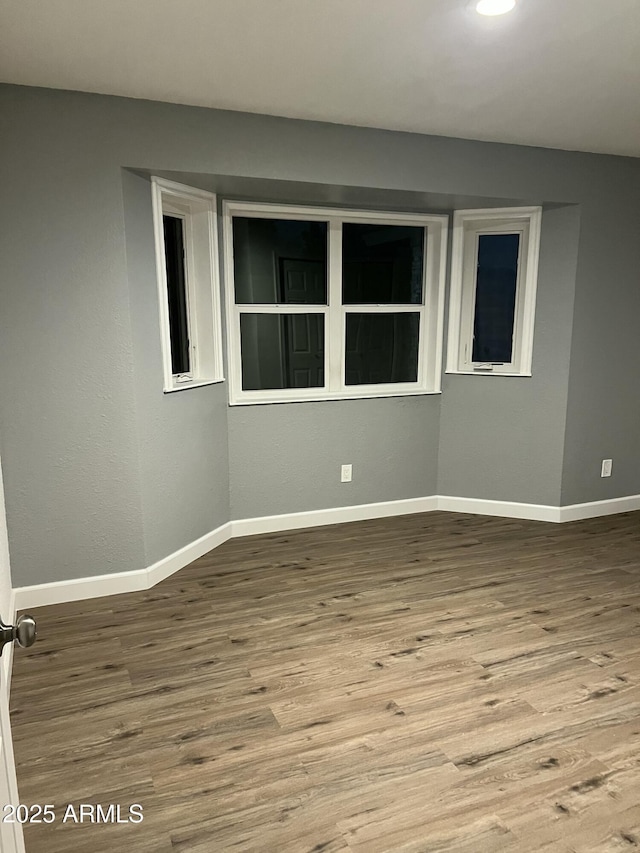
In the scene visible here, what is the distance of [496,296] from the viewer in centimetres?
434

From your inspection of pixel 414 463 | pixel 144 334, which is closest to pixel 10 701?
pixel 144 334

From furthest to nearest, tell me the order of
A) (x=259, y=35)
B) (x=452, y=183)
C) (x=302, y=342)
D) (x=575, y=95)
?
(x=302, y=342) → (x=452, y=183) → (x=575, y=95) → (x=259, y=35)

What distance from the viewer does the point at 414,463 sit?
4449 mm

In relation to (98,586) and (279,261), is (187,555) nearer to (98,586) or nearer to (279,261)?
(98,586)

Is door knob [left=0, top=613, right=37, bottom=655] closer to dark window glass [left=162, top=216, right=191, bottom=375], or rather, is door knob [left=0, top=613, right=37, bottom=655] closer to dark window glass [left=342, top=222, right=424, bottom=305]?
dark window glass [left=162, top=216, right=191, bottom=375]

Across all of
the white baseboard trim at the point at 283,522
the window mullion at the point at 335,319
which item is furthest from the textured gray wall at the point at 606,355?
the window mullion at the point at 335,319

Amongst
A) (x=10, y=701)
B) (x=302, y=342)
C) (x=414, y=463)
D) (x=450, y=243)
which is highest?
(x=450, y=243)

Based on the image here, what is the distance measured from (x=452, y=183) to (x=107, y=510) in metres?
2.74

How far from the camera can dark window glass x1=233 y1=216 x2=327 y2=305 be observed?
12.6 feet

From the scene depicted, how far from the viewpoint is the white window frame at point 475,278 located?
4.07m

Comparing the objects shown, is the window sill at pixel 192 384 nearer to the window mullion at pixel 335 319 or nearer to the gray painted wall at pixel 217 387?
the gray painted wall at pixel 217 387

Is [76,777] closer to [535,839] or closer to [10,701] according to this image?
[10,701]

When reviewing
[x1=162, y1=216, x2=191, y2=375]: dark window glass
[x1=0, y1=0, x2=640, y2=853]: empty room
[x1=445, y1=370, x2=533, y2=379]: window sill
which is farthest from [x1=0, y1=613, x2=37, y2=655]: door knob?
[x1=445, y1=370, x2=533, y2=379]: window sill

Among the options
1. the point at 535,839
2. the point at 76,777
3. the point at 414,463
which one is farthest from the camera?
the point at 414,463
